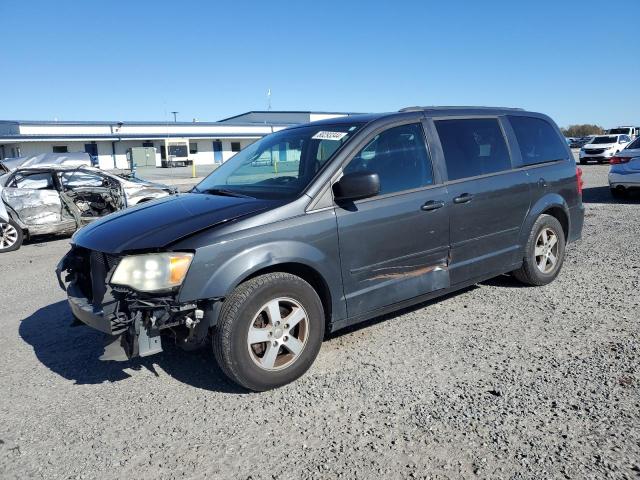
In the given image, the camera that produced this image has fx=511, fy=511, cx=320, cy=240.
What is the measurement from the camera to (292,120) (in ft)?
221

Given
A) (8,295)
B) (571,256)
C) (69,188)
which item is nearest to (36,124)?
(69,188)

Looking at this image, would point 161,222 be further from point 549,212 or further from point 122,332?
point 549,212

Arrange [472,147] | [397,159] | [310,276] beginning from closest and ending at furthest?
[310,276]
[397,159]
[472,147]

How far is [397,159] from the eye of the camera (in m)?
4.20

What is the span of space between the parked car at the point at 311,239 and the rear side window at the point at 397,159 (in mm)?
12

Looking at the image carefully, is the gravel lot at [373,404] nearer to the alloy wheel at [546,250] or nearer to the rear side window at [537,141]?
the alloy wheel at [546,250]

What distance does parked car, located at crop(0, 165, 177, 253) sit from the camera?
32.0 feet

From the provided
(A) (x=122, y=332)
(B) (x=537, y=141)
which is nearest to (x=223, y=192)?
(A) (x=122, y=332)

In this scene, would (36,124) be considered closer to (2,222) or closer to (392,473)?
(2,222)

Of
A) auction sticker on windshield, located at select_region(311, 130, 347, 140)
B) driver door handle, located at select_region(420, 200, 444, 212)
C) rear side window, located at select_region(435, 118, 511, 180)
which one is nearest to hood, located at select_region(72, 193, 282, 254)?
auction sticker on windshield, located at select_region(311, 130, 347, 140)

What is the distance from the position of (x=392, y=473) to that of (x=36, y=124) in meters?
53.8

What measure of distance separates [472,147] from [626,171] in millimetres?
8898

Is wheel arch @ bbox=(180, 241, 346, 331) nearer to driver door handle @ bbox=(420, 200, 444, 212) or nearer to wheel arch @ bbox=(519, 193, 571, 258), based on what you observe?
driver door handle @ bbox=(420, 200, 444, 212)

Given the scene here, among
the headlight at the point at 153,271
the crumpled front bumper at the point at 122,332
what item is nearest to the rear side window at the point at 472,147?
the headlight at the point at 153,271
